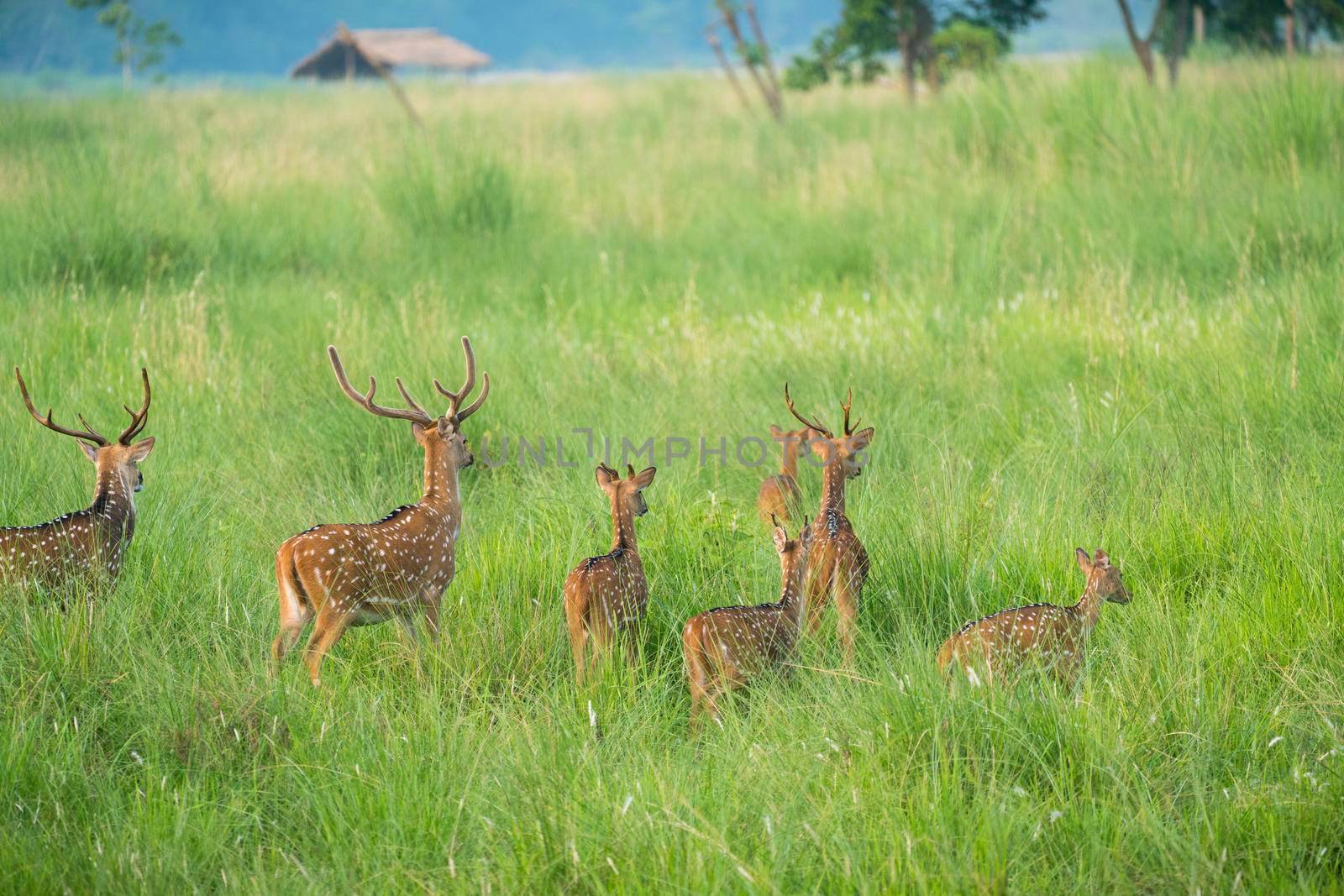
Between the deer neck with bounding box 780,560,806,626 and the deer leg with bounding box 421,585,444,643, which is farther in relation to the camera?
the deer leg with bounding box 421,585,444,643

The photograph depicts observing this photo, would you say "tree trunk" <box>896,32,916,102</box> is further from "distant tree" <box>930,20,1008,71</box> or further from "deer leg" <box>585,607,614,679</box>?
"deer leg" <box>585,607,614,679</box>

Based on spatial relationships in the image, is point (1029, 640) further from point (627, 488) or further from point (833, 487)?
point (627, 488)

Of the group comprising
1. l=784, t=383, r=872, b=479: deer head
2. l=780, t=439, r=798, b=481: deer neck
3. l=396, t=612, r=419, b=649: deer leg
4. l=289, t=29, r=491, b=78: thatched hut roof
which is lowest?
l=396, t=612, r=419, b=649: deer leg

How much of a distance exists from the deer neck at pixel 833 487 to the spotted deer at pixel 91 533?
2234 millimetres

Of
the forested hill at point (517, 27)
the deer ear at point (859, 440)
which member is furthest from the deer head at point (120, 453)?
the forested hill at point (517, 27)

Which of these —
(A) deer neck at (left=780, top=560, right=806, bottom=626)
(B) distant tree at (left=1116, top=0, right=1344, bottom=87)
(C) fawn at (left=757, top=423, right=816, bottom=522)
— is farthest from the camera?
(B) distant tree at (left=1116, top=0, right=1344, bottom=87)

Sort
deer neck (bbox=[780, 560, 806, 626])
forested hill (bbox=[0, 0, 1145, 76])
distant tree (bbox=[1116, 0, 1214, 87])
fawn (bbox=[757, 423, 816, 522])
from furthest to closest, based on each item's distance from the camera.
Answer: forested hill (bbox=[0, 0, 1145, 76])
distant tree (bbox=[1116, 0, 1214, 87])
fawn (bbox=[757, 423, 816, 522])
deer neck (bbox=[780, 560, 806, 626])

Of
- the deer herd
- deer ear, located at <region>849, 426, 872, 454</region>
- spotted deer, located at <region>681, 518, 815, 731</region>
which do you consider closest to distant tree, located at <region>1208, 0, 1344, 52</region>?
deer ear, located at <region>849, 426, 872, 454</region>

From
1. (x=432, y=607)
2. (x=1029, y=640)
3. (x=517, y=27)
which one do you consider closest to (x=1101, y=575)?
(x=1029, y=640)

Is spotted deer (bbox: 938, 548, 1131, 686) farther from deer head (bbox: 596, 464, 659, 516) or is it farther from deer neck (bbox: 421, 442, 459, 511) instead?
deer neck (bbox: 421, 442, 459, 511)

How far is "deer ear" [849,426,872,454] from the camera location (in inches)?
183

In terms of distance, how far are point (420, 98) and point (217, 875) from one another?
33345 mm

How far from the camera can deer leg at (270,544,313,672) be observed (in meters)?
3.86

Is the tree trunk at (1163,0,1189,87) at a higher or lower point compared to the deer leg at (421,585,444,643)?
higher
